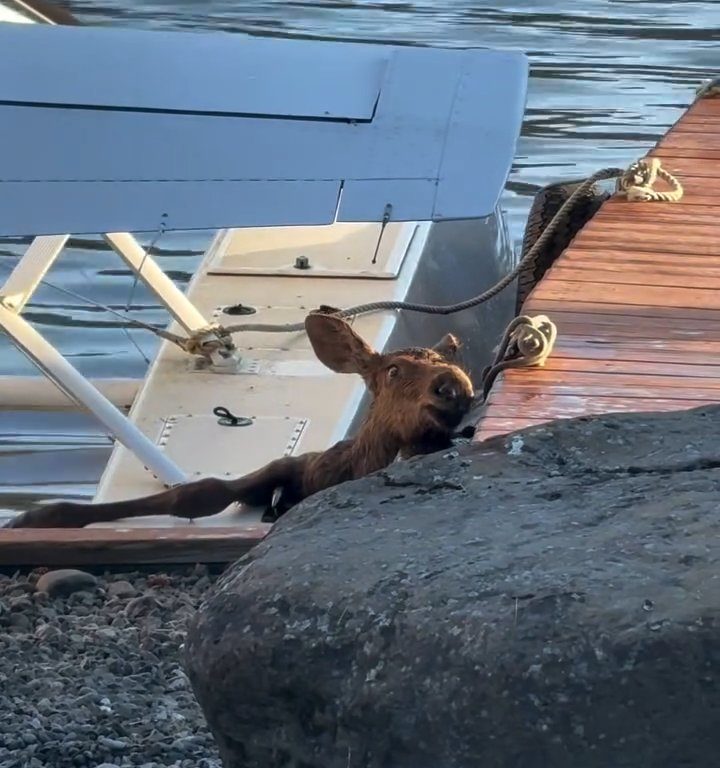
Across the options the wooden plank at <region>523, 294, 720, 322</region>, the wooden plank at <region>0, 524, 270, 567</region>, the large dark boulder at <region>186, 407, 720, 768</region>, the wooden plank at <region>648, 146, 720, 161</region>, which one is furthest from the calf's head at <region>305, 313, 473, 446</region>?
the wooden plank at <region>648, 146, 720, 161</region>

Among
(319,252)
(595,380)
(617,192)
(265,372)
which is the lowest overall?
(595,380)

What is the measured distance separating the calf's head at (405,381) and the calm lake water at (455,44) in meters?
3.81

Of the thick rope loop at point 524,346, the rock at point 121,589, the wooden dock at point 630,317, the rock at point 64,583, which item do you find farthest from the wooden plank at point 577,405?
the rock at point 64,583

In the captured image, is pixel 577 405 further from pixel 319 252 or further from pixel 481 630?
pixel 319 252

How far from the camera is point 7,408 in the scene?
802cm

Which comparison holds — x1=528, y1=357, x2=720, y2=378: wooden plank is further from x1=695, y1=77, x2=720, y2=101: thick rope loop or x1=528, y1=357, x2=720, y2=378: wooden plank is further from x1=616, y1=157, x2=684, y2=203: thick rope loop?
x1=695, y1=77, x2=720, y2=101: thick rope loop

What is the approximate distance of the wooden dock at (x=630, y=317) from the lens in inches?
156

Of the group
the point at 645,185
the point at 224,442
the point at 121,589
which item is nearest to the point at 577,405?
the point at 121,589

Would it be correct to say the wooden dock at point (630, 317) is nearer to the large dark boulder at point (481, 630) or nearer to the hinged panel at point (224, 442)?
the large dark boulder at point (481, 630)

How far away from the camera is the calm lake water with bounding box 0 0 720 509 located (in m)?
9.21

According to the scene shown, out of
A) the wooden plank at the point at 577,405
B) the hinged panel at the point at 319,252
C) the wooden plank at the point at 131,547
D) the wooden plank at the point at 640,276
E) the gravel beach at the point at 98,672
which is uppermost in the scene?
the hinged panel at the point at 319,252

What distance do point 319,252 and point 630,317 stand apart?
3.83 metres

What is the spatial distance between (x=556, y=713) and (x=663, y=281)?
287cm

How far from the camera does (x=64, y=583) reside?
478 cm
